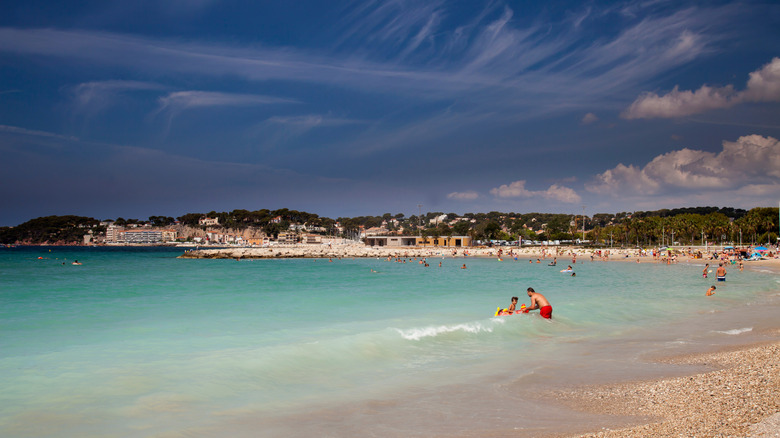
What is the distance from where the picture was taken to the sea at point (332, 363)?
19.7 feet

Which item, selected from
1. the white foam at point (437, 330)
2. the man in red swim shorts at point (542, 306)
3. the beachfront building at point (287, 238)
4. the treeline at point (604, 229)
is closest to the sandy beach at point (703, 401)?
the white foam at point (437, 330)

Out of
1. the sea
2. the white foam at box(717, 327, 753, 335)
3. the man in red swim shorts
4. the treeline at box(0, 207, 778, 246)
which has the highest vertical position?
the treeline at box(0, 207, 778, 246)

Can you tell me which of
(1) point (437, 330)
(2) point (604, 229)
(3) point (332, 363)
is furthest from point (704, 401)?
(2) point (604, 229)

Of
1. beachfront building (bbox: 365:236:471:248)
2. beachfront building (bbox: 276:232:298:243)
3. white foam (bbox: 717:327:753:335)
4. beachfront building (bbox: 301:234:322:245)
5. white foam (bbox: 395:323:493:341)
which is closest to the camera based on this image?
white foam (bbox: 395:323:493:341)

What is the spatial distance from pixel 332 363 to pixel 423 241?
100840 mm

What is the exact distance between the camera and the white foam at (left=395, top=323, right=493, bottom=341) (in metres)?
11.6

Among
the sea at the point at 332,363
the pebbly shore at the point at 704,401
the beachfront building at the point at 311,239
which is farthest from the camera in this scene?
the beachfront building at the point at 311,239

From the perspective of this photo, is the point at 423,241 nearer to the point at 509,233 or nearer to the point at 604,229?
the point at 604,229

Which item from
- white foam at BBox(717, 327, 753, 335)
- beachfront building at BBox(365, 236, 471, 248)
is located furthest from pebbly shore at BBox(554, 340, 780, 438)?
beachfront building at BBox(365, 236, 471, 248)

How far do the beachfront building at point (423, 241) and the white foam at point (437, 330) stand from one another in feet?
300

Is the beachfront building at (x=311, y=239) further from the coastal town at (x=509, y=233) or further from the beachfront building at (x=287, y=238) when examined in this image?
the beachfront building at (x=287, y=238)

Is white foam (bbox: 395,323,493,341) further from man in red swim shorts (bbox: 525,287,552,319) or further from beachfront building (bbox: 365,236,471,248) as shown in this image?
beachfront building (bbox: 365,236,471,248)

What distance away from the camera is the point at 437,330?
12.1 meters

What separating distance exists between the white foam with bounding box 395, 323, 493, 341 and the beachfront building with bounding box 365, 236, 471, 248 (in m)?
91.5
